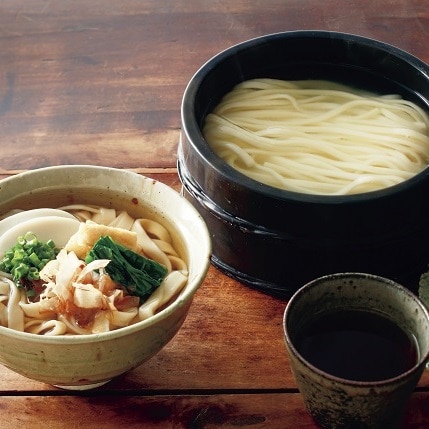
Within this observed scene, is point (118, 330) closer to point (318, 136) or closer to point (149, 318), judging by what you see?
point (149, 318)

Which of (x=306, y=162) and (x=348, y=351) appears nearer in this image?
(x=348, y=351)

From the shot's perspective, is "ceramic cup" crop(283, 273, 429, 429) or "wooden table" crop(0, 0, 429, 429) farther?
"wooden table" crop(0, 0, 429, 429)

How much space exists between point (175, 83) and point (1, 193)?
76 cm

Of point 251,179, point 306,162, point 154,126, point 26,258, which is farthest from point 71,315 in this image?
point 154,126

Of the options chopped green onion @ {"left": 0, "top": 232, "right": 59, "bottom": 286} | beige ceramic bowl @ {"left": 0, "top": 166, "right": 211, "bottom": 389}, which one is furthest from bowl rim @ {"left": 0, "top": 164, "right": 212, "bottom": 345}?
chopped green onion @ {"left": 0, "top": 232, "right": 59, "bottom": 286}

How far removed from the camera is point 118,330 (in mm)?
1062

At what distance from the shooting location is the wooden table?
1219mm

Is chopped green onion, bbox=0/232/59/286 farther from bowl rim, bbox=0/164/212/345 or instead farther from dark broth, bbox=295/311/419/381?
dark broth, bbox=295/311/419/381

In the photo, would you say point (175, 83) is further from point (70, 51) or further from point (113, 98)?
point (70, 51)

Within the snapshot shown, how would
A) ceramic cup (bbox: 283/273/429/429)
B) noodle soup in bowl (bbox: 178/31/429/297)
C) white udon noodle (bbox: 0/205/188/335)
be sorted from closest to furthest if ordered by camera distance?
ceramic cup (bbox: 283/273/429/429) < white udon noodle (bbox: 0/205/188/335) < noodle soup in bowl (bbox: 178/31/429/297)

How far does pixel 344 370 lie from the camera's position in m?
1.12

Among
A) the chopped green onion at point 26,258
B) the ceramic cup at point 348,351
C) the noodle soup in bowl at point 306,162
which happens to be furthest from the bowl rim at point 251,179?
the chopped green onion at point 26,258

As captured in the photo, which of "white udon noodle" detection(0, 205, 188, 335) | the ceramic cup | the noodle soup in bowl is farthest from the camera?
the noodle soup in bowl

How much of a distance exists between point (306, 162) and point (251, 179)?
8.1 inches
